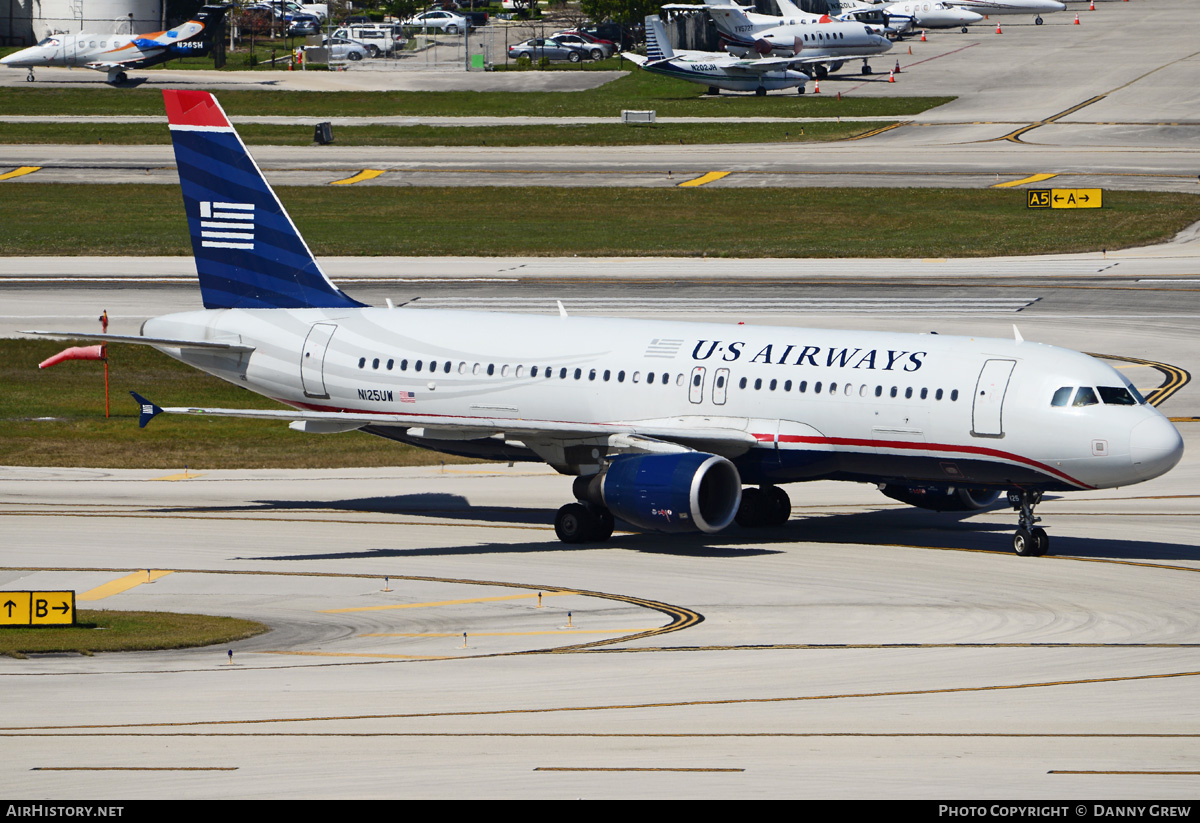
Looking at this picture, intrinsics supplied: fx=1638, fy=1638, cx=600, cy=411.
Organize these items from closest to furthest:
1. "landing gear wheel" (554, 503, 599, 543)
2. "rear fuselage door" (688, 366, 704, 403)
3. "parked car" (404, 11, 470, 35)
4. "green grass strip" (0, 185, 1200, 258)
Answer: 1. "landing gear wheel" (554, 503, 599, 543)
2. "rear fuselage door" (688, 366, 704, 403)
3. "green grass strip" (0, 185, 1200, 258)
4. "parked car" (404, 11, 470, 35)

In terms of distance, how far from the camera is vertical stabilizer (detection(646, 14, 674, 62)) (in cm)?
12294

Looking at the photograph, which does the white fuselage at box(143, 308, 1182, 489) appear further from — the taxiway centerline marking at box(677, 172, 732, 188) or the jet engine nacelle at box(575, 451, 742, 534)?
the taxiway centerline marking at box(677, 172, 732, 188)

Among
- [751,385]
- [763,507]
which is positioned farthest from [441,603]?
[763,507]

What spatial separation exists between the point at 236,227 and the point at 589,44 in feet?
407

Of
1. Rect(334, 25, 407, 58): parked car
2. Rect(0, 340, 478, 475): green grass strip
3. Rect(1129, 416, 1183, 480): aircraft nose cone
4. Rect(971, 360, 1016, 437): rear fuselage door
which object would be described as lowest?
Rect(0, 340, 478, 475): green grass strip

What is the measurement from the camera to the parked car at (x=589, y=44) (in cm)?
16090

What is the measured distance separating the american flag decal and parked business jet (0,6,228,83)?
102 metres

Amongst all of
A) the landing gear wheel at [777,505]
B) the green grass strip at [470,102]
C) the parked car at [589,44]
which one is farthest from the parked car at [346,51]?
the landing gear wheel at [777,505]

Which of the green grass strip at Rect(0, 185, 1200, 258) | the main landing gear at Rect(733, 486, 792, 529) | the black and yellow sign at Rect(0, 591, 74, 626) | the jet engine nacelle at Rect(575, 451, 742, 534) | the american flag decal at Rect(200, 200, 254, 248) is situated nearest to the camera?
the black and yellow sign at Rect(0, 591, 74, 626)

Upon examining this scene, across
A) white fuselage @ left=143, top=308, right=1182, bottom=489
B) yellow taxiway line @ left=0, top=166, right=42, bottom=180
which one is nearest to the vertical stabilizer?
yellow taxiway line @ left=0, top=166, right=42, bottom=180

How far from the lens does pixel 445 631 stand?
92.2 feet

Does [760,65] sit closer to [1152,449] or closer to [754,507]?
[754,507]

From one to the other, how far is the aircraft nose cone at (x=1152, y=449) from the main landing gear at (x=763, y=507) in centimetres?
851

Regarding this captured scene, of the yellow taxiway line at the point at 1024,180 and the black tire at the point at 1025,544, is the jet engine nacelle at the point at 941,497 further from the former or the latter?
the yellow taxiway line at the point at 1024,180
